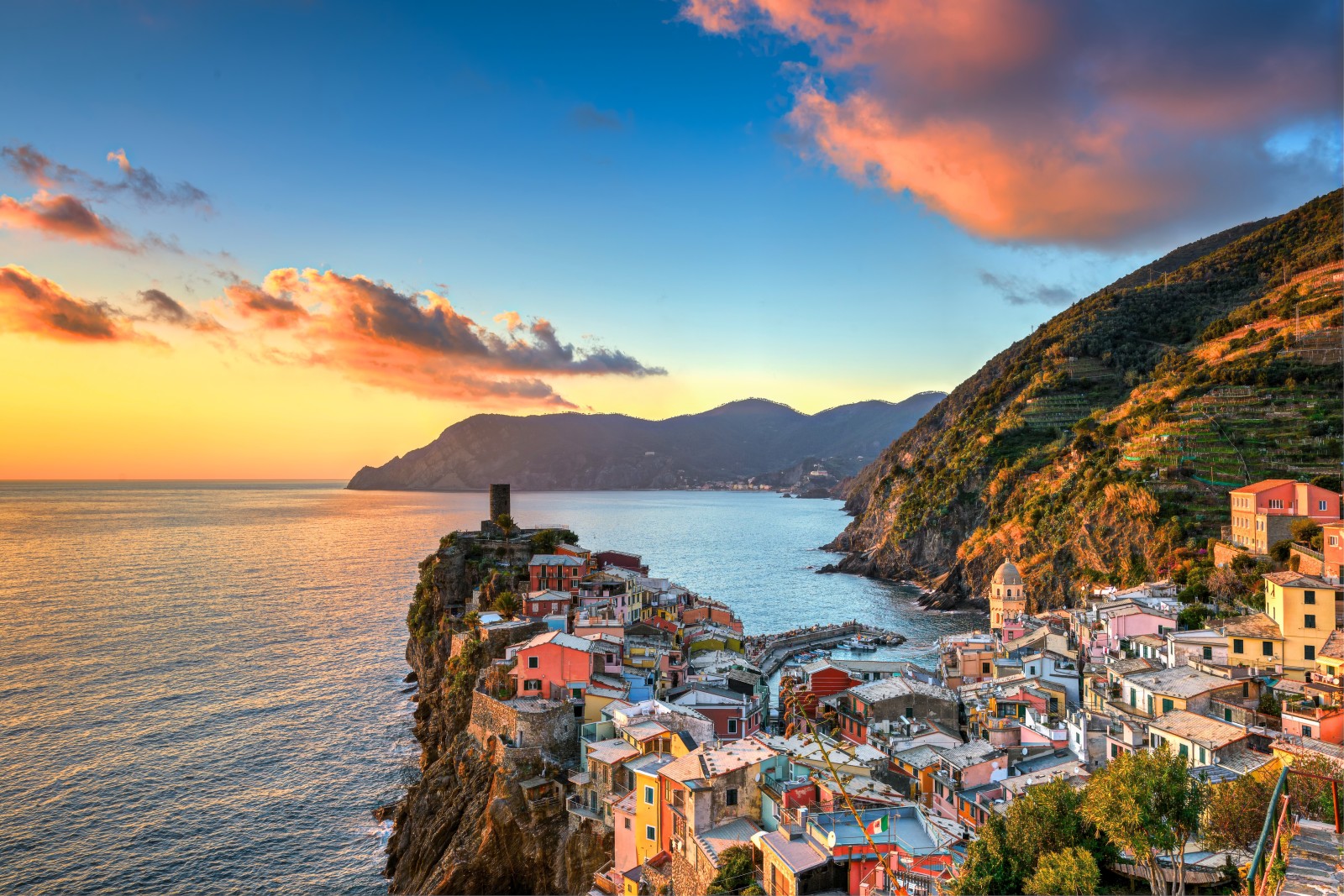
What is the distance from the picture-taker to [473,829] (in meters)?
28.0

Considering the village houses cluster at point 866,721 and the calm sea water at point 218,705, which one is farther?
the calm sea water at point 218,705

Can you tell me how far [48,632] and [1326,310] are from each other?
407 ft

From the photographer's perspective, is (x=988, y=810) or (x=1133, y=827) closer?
(x=1133, y=827)

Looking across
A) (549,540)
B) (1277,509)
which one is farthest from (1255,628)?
(549,540)

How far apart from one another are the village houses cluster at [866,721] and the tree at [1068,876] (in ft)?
10.1

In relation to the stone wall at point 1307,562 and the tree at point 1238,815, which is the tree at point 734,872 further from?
the stone wall at point 1307,562

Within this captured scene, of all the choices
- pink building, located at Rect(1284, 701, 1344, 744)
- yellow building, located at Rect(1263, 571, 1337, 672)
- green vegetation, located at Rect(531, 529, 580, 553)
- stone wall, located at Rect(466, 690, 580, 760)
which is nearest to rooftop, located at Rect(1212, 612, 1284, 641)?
yellow building, located at Rect(1263, 571, 1337, 672)

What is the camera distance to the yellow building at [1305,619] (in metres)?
29.4

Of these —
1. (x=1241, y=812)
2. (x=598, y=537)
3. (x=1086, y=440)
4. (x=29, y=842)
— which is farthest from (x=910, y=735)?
(x=598, y=537)

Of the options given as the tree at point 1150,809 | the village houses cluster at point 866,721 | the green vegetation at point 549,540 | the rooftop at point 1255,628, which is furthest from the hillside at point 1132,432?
the tree at point 1150,809

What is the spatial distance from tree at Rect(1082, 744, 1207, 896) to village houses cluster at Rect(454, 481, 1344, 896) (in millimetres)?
2335

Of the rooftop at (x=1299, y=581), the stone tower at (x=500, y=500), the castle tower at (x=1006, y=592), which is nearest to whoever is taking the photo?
the rooftop at (x=1299, y=581)

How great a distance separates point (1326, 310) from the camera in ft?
256

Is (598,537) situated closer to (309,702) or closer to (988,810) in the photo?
(309,702)
